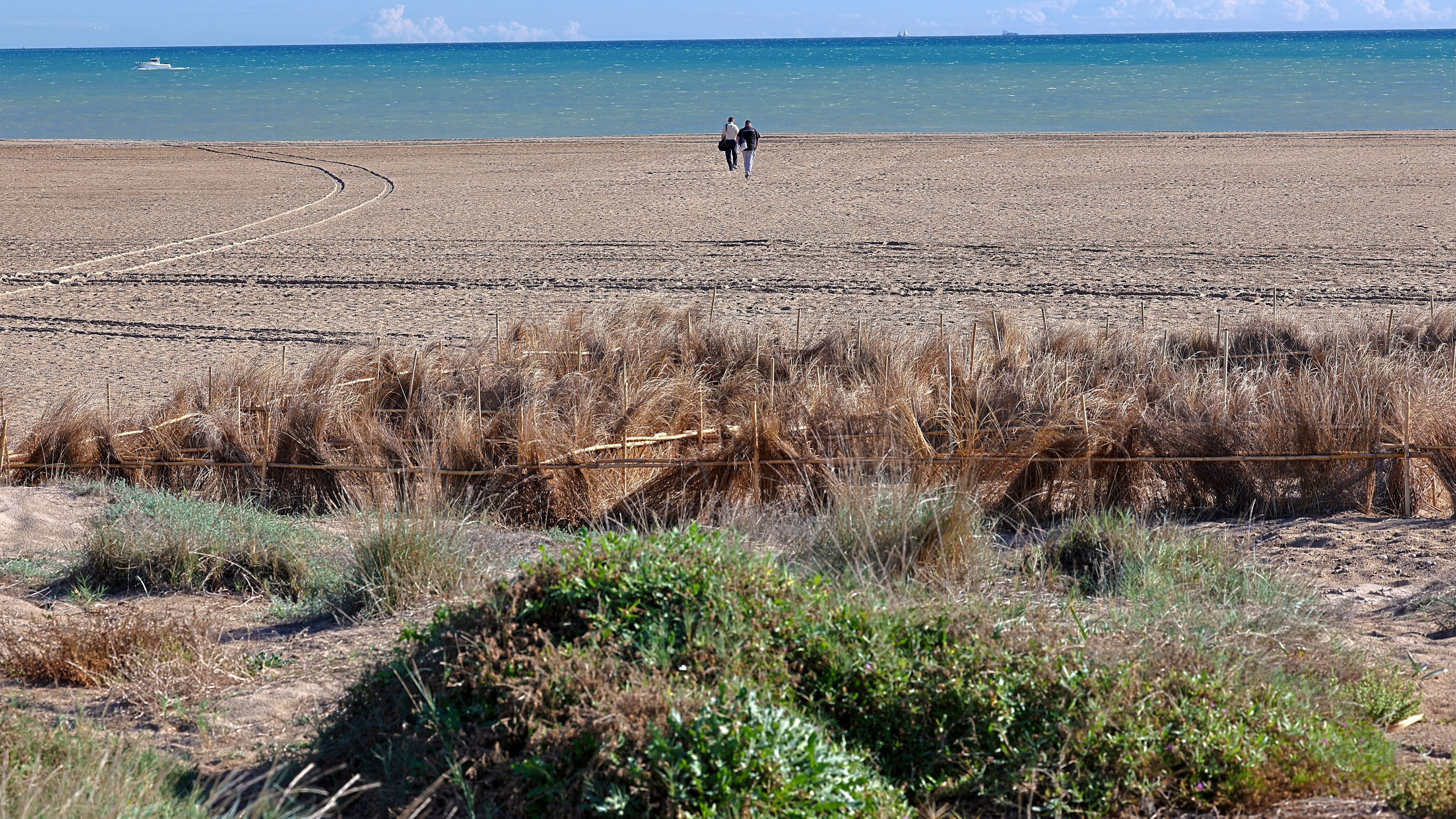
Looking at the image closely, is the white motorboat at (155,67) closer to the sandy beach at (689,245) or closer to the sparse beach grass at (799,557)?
the sandy beach at (689,245)

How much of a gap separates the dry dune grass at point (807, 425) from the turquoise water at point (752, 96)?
26.2 m

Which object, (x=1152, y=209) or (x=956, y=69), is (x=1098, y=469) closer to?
(x=1152, y=209)

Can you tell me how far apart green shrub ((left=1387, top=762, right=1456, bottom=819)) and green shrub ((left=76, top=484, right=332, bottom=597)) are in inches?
141

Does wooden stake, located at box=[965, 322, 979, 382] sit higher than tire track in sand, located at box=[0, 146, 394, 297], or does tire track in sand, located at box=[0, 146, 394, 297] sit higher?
tire track in sand, located at box=[0, 146, 394, 297]

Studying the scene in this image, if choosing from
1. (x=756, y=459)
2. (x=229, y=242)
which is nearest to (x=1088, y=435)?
(x=756, y=459)

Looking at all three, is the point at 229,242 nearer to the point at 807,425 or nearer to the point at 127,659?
the point at 807,425

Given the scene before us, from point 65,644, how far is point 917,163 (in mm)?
20792

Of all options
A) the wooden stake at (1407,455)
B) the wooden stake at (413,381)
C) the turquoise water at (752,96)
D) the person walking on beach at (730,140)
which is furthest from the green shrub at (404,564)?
the turquoise water at (752,96)

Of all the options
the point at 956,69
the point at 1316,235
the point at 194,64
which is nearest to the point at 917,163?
the point at 1316,235

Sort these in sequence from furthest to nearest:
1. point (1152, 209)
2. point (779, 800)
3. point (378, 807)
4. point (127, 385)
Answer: point (1152, 209), point (127, 385), point (378, 807), point (779, 800)

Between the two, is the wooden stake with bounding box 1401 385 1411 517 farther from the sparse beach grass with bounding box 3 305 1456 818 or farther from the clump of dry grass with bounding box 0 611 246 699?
the clump of dry grass with bounding box 0 611 246 699

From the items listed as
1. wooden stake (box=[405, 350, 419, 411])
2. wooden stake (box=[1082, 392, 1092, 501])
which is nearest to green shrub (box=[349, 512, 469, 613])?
wooden stake (box=[405, 350, 419, 411])

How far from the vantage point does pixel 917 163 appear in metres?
22.8

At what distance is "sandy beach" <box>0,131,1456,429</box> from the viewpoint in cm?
1026
